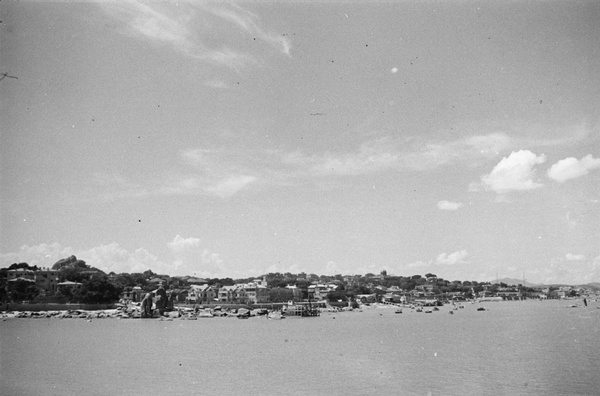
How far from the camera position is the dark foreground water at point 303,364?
75.1 ft

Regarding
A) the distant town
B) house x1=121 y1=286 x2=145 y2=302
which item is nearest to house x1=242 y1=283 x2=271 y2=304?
the distant town

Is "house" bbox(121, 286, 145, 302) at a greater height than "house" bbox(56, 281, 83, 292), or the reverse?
"house" bbox(56, 281, 83, 292)

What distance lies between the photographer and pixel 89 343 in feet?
138

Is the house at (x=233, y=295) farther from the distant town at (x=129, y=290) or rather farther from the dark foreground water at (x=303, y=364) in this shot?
the dark foreground water at (x=303, y=364)

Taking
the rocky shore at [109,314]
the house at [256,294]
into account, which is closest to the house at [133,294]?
the house at [256,294]

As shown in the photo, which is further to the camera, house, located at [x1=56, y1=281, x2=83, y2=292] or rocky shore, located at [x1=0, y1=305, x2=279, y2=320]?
house, located at [x1=56, y1=281, x2=83, y2=292]

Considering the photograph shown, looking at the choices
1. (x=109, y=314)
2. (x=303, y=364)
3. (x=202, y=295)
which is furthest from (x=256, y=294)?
(x=303, y=364)

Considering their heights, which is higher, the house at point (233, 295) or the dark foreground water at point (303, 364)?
the house at point (233, 295)

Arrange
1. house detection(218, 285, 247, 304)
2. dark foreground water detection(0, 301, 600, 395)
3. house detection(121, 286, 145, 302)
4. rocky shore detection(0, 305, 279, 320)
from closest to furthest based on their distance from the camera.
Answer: dark foreground water detection(0, 301, 600, 395)
rocky shore detection(0, 305, 279, 320)
house detection(121, 286, 145, 302)
house detection(218, 285, 247, 304)

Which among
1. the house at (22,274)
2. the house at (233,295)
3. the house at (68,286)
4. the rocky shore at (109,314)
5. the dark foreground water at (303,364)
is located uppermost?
the house at (22,274)

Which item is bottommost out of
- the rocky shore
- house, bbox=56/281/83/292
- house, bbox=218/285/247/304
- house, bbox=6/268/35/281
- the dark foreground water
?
the dark foreground water

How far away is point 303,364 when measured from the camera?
30.1 meters

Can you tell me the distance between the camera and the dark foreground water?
22891mm

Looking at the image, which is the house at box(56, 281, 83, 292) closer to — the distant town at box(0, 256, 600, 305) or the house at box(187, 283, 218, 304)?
the distant town at box(0, 256, 600, 305)
